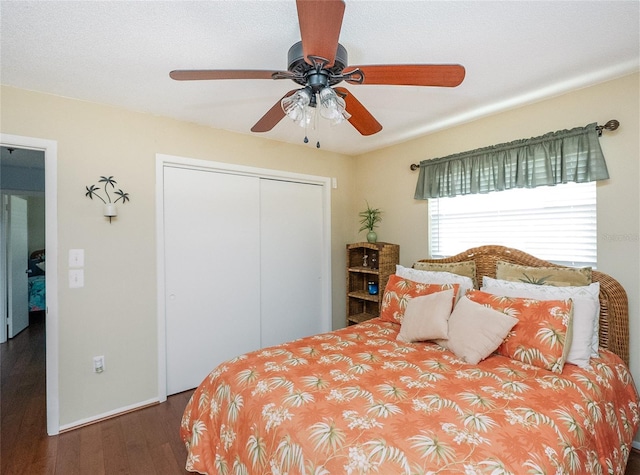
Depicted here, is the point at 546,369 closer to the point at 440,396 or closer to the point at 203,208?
the point at 440,396

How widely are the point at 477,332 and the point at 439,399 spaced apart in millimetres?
636

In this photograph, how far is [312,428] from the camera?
122 cm

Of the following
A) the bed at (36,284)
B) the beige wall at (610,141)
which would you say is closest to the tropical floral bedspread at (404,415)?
the beige wall at (610,141)

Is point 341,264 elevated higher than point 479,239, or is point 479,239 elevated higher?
point 479,239

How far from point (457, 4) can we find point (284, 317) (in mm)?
2965

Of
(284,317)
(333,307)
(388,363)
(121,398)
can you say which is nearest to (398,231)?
(333,307)

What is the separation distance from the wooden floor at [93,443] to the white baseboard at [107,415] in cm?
4

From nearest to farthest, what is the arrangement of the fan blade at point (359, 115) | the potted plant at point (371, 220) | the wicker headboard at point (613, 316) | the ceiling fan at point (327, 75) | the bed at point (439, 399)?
1. the bed at point (439, 399)
2. the ceiling fan at point (327, 75)
3. the fan blade at point (359, 115)
4. the wicker headboard at point (613, 316)
5. the potted plant at point (371, 220)

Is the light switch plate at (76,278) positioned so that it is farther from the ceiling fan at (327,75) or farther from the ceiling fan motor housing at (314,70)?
the ceiling fan motor housing at (314,70)

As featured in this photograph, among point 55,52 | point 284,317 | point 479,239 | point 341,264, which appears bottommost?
point 284,317

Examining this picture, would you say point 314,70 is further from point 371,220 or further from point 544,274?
point 371,220

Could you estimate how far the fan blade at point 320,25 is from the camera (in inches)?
39.2

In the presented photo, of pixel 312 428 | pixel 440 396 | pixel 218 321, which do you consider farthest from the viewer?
pixel 218 321

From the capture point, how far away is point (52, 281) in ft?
7.34
